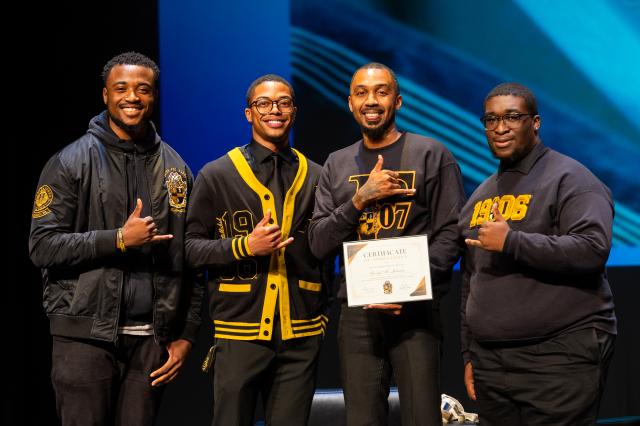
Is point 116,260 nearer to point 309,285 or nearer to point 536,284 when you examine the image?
point 309,285

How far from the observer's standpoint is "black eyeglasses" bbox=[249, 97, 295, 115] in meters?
3.40

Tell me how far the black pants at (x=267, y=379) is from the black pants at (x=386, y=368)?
0.23m

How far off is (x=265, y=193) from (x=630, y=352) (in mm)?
3315

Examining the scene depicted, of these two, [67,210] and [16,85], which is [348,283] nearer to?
[67,210]

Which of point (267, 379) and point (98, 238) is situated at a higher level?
point (98, 238)

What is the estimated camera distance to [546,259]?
2.71 metres

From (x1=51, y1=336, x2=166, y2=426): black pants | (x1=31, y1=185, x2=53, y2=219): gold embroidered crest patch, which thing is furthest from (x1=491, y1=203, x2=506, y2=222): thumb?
(x1=31, y1=185, x2=53, y2=219): gold embroidered crest patch

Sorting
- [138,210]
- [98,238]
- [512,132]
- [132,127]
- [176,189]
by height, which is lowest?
[98,238]

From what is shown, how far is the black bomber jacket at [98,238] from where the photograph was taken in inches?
121

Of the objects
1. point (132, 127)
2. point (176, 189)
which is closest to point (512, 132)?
point (176, 189)

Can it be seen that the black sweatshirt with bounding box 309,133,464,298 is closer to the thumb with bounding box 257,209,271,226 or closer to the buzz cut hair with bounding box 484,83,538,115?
the thumb with bounding box 257,209,271,226

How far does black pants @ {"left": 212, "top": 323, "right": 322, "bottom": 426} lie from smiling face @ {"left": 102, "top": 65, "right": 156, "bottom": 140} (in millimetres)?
981

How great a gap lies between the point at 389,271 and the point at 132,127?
1.26m

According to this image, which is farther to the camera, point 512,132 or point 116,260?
point 116,260
